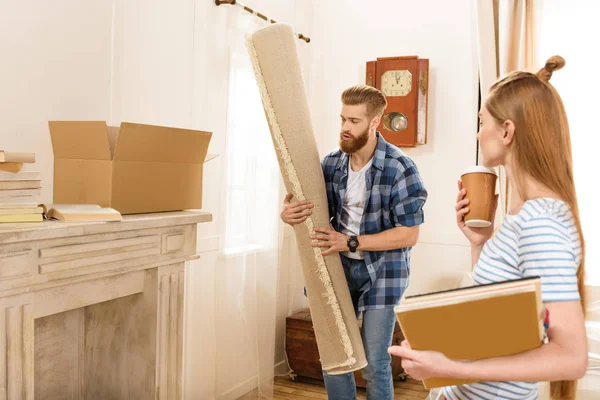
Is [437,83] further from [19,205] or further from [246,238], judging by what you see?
[19,205]

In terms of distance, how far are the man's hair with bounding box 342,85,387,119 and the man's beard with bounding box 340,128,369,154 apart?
8 cm

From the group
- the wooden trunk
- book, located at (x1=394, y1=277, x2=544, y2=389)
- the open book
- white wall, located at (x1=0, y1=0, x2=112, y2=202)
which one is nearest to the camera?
book, located at (x1=394, y1=277, x2=544, y2=389)

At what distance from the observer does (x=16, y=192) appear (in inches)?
65.6

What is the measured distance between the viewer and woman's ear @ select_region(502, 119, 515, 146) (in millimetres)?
1165

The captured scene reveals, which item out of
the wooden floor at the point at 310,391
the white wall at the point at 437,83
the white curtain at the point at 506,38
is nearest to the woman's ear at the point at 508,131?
the white curtain at the point at 506,38

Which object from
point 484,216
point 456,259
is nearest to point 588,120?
point 456,259

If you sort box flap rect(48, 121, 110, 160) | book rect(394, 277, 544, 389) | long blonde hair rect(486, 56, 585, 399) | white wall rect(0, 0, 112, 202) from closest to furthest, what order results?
book rect(394, 277, 544, 389), long blonde hair rect(486, 56, 585, 399), box flap rect(48, 121, 110, 160), white wall rect(0, 0, 112, 202)

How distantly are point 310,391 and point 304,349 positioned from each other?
0.26 meters

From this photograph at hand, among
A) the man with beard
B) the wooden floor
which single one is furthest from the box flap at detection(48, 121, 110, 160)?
the wooden floor

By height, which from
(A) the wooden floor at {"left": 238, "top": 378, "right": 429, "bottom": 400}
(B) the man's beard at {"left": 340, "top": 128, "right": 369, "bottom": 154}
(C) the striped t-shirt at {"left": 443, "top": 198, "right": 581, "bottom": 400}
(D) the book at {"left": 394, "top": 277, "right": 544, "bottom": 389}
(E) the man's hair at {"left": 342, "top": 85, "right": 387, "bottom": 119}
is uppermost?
(E) the man's hair at {"left": 342, "top": 85, "right": 387, "bottom": 119}

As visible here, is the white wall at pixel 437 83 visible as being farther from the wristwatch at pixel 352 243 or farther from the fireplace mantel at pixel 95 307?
the fireplace mantel at pixel 95 307

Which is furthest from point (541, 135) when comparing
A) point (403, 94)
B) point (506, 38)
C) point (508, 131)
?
point (403, 94)

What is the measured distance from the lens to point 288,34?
7.04 ft

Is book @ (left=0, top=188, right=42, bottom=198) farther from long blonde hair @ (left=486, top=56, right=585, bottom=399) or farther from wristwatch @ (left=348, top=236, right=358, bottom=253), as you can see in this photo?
long blonde hair @ (left=486, top=56, right=585, bottom=399)
